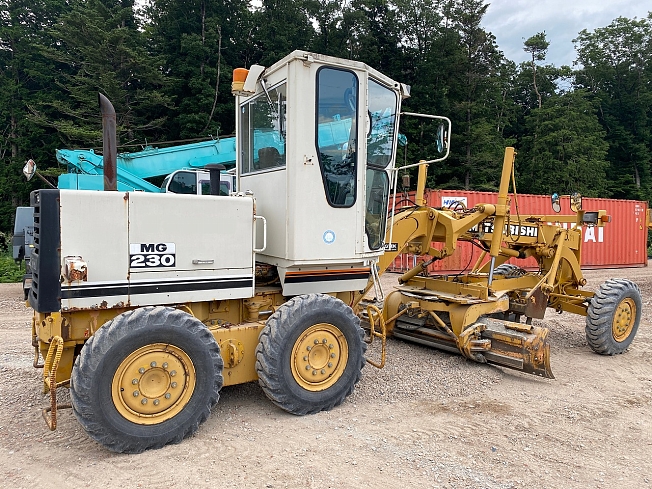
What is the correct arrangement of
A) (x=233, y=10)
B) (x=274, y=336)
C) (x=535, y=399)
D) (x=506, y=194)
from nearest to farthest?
(x=274, y=336), (x=535, y=399), (x=506, y=194), (x=233, y=10)

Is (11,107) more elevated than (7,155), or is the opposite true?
(11,107)

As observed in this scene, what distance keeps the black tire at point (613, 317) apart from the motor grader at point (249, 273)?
5.78 feet

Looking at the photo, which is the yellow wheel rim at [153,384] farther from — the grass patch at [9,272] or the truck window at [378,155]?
the grass patch at [9,272]

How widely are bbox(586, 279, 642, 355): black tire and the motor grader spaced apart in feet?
5.78

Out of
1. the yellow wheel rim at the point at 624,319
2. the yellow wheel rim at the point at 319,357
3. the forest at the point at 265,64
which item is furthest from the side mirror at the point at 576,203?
the forest at the point at 265,64

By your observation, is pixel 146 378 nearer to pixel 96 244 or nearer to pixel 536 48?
pixel 96 244

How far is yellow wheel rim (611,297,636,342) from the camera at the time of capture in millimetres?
6859

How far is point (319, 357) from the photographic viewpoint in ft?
14.6

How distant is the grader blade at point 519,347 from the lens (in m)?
5.29

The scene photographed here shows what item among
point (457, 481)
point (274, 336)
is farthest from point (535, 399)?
point (274, 336)

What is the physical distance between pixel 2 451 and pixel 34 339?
0.85 meters

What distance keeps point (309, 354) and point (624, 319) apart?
4917 millimetres

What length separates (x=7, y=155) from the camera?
82.5ft

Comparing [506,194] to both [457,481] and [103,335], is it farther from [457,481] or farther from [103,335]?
[103,335]
